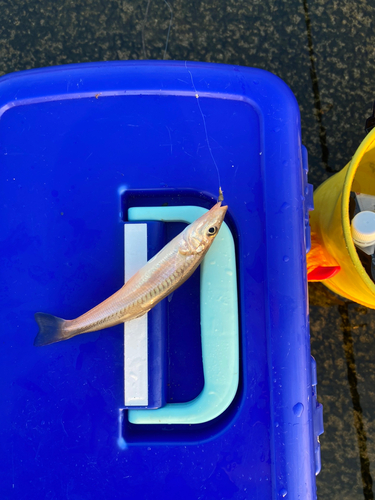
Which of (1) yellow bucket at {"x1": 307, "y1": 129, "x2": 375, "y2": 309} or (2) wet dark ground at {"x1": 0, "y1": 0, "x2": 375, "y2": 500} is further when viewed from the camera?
(2) wet dark ground at {"x1": 0, "y1": 0, "x2": 375, "y2": 500}

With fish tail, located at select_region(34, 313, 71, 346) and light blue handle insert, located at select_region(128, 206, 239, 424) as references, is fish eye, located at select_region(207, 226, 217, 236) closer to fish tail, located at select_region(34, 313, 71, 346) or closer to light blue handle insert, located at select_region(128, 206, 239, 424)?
light blue handle insert, located at select_region(128, 206, 239, 424)

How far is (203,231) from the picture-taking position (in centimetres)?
100

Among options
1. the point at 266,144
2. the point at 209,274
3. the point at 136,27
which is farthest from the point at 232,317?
the point at 136,27

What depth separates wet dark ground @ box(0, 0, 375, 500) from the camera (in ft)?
5.80

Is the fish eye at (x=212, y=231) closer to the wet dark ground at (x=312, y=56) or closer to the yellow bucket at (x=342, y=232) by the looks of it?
the yellow bucket at (x=342, y=232)

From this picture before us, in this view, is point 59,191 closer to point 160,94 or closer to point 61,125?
point 61,125

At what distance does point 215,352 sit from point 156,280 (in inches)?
10.7

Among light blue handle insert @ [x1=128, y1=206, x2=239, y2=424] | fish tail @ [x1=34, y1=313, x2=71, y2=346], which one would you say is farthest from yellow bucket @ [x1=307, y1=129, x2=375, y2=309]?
fish tail @ [x1=34, y1=313, x2=71, y2=346]

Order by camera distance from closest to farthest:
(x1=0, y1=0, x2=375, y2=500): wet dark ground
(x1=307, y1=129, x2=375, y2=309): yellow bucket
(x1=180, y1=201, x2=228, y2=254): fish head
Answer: (x1=180, y1=201, x2=228, y2=254): fish head
(x1=307, y1=129, x2=375, y2=309): yellow bucket
(x1=0, y1=0, x2=375, y2=500): wet dark ground

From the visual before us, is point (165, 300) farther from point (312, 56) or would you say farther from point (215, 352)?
point (312, 56)

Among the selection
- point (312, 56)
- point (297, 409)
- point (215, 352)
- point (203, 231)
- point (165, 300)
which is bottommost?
point (297, 409)

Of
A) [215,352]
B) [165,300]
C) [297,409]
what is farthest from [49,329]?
[297,409]

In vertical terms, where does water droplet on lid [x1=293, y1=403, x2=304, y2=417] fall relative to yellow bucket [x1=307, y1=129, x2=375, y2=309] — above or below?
below

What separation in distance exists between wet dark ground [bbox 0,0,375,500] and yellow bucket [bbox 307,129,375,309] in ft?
0.89
